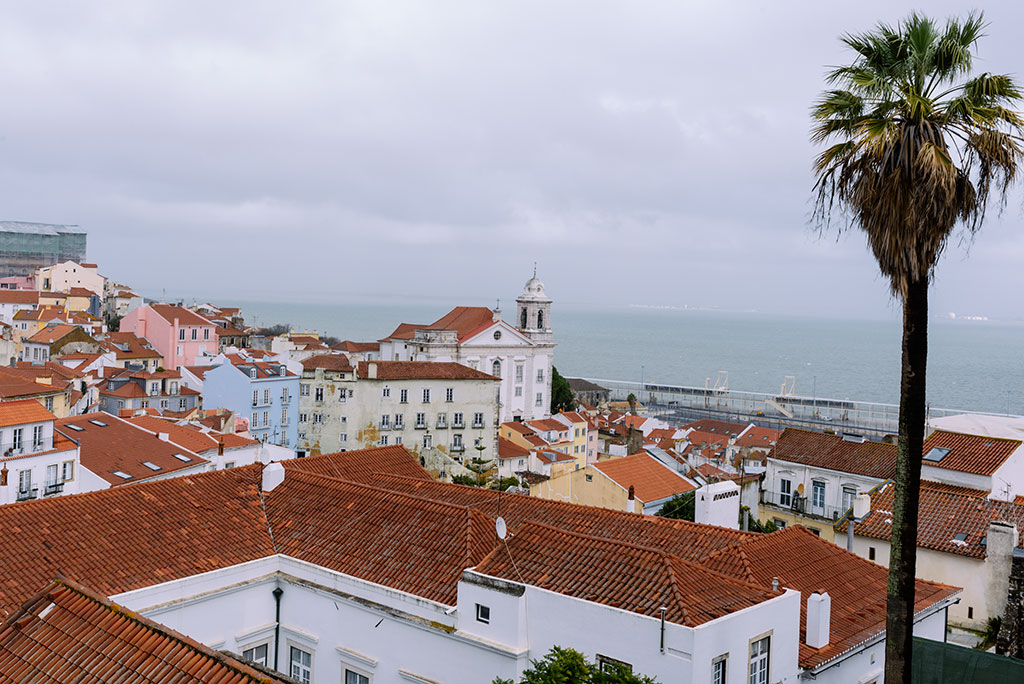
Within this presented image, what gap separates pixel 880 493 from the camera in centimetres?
2348

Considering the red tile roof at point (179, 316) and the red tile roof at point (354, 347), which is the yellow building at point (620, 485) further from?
the red tile roof at point (354, 347)

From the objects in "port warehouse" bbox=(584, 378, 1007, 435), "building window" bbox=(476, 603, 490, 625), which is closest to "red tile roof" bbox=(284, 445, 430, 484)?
"building window" bbox=(476, 603, 490, 625)

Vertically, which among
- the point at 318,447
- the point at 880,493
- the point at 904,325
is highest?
the point at 904,325

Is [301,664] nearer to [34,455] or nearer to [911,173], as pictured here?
[911,173]

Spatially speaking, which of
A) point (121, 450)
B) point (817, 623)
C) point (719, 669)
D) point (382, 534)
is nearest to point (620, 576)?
point (719, 669)

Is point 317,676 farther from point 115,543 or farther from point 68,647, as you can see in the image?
point 68,647

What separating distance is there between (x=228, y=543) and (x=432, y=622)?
4534mm

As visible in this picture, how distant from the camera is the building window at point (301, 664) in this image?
14.4 metres

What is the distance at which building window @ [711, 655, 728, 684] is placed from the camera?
10.9 m

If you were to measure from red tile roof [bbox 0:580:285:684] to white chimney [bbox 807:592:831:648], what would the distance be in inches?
313

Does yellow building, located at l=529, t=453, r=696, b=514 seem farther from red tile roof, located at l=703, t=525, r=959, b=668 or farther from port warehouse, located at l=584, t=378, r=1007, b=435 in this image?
port warehouse, located at l=584, t=378, r=1007, b=435

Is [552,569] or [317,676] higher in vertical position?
[552,569]

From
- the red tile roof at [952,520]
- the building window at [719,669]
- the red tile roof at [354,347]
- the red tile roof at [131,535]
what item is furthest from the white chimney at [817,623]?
the red tile roof at [354,347]

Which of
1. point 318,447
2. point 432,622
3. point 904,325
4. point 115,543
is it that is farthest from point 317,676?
point 318,447
